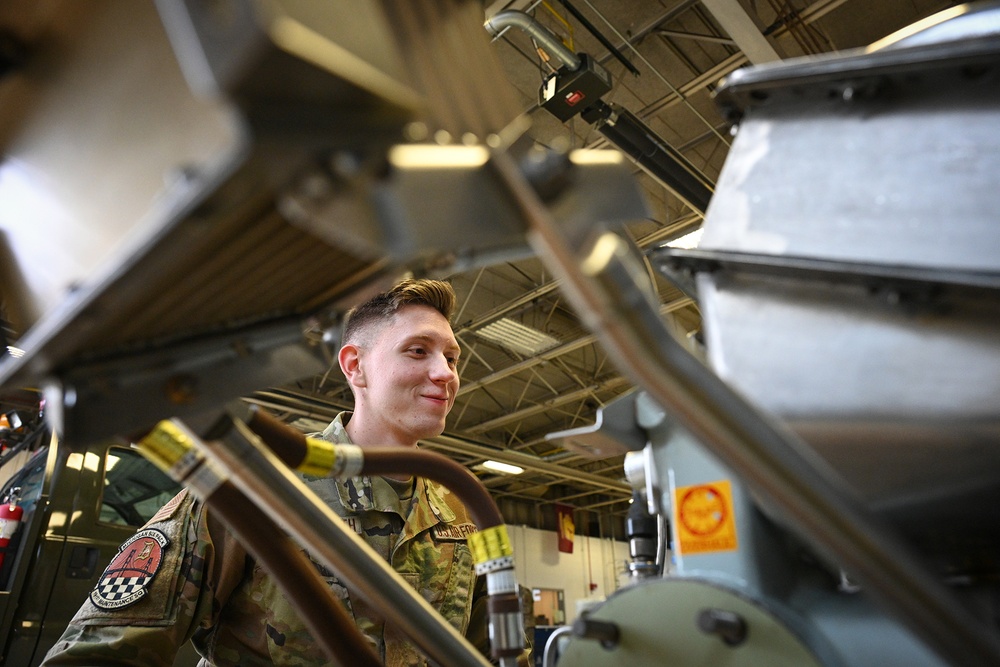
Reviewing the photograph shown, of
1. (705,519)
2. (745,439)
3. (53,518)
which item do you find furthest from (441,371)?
(53,518)

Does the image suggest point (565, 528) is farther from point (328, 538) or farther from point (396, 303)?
point (328, 538)

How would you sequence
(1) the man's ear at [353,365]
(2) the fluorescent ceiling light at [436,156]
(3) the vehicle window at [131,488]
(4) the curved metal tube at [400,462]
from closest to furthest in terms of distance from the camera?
(2) the fluorescent ceiling light at [436,156], (4) the curved metal tube at [400,462], (1) the man's ear at [353,365], (3) the vehicle window at [131,488]

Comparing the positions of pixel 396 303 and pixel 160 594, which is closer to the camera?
pixel 160 594

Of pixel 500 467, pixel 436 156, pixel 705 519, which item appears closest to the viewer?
pixel 436 156

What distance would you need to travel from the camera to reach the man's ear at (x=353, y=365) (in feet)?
5.57

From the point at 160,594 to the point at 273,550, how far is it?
1.88 ft

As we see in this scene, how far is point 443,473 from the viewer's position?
0.81 meters

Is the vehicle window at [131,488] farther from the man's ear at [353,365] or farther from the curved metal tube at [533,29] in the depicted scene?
the curved metal tube at [533,29]

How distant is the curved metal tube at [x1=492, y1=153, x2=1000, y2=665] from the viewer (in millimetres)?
444

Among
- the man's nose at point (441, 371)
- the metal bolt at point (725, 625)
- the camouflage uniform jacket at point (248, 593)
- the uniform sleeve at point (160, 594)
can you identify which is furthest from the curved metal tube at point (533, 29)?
the metal bolt at point (725, 625)

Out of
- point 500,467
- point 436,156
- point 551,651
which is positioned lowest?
point 551,651

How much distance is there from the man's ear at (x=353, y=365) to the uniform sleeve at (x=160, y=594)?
0.49 meters

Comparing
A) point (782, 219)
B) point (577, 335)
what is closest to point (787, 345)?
point (782, 219)

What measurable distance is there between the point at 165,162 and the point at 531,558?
12.3 meters
